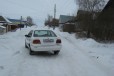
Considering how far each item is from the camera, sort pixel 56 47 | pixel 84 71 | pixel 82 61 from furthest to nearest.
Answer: pixel 56 47 → pixel 82 61 → pixel 84 71

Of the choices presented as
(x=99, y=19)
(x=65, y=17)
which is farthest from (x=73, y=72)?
(x=65, y=17)

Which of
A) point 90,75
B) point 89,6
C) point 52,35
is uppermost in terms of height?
point 89,6

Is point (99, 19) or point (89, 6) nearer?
point (99, 19)

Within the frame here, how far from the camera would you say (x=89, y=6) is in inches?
1171

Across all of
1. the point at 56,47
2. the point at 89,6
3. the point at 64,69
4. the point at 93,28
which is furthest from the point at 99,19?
the point at 64,69

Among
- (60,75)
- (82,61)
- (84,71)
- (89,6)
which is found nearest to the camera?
(60,75)

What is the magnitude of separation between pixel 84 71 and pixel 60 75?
1201 mm

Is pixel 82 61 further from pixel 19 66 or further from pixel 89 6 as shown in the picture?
pixel 89 6

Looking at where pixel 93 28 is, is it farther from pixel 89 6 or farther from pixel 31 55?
pixel 31 55

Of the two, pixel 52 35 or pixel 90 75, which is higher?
pixel 52 35

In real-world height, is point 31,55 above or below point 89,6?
below

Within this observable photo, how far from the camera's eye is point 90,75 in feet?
26.3

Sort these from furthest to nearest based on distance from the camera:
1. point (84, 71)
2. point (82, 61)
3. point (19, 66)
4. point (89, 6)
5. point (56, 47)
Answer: point (89, 6)
point (56, 47)
point (82, 61)
point (19, 66)
point (84, 71)

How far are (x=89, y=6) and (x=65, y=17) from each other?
56084 millimetres
